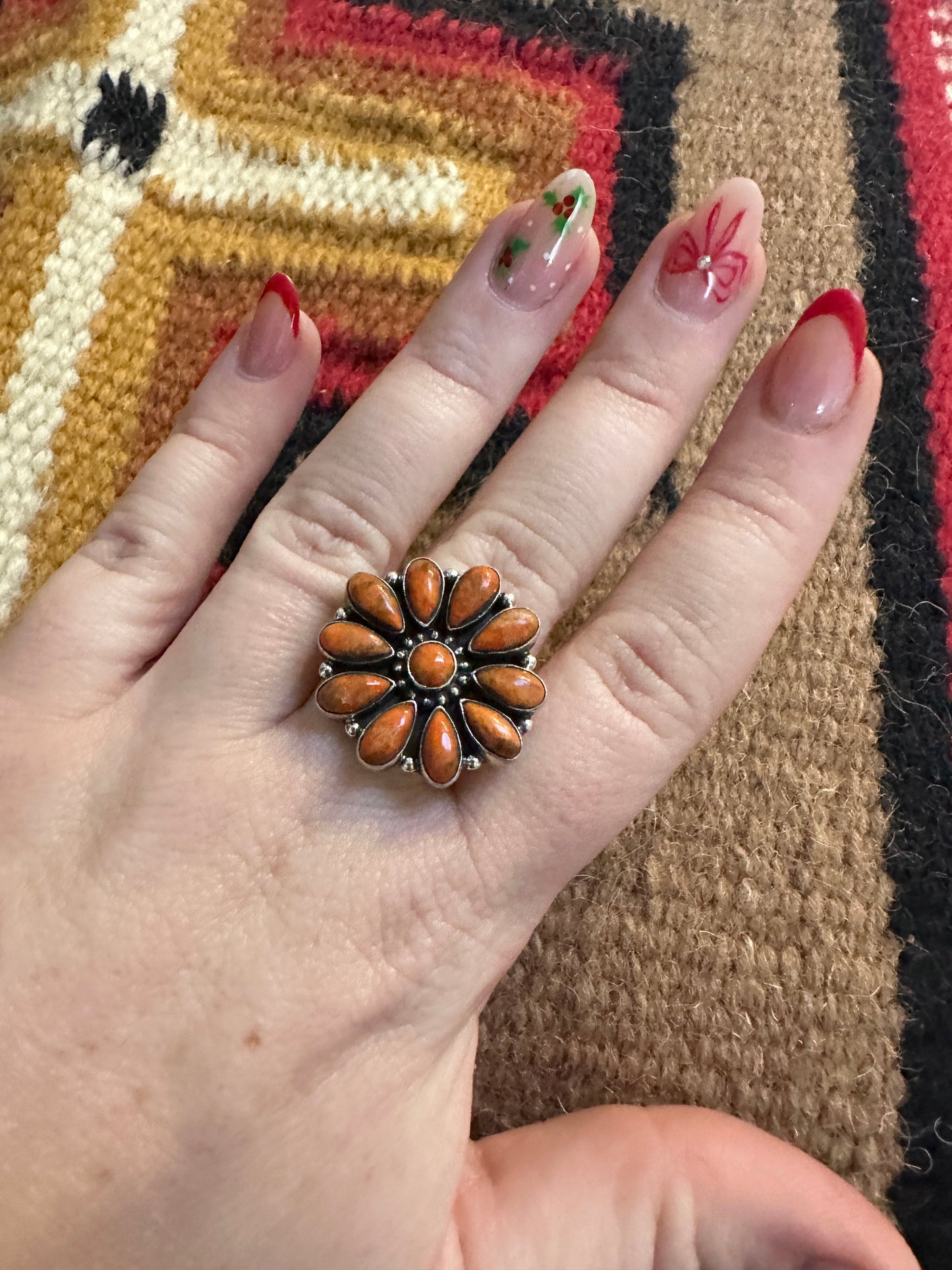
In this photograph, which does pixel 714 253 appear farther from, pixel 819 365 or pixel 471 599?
pixel 471 599

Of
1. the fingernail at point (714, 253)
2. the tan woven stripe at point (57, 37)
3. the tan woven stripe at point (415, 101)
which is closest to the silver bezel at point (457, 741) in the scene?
the fingernail at point (714, 253)

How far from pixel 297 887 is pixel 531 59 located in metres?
0.88

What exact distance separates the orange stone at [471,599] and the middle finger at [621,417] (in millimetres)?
63

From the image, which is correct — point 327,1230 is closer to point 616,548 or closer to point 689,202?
point 616,548

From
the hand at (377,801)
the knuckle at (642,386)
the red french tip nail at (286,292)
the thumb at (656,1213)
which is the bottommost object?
the thumb at (656,1213)

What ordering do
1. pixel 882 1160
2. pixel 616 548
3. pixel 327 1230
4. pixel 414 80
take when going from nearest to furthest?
1. pixel 327 1230
2. pixel 882 1160
3. pixel 616 548
4. pixel 414 80

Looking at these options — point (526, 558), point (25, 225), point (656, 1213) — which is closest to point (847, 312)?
Answer: point (526, 558)

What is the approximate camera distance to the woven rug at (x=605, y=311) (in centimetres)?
84

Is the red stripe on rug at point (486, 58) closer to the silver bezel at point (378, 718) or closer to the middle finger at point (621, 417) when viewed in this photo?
the middle finger at point (621, 417)

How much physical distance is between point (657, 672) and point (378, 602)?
195mm

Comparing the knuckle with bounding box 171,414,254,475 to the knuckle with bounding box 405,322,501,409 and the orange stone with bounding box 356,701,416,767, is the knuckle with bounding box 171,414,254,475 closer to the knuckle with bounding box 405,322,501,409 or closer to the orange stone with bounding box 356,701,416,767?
the knuckle with bounding box 405,322,501,409

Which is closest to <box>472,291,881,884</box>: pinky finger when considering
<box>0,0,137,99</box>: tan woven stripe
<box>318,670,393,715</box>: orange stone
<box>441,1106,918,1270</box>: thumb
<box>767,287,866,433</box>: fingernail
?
<box>767,287,866,433</box>: fingernail

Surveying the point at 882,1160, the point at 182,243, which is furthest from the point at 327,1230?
the point at 182,243

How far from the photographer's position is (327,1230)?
2.06 ft
